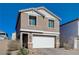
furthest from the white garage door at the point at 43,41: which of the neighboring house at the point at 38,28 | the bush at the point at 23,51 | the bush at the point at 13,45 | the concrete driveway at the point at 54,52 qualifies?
the bush at the point at 13,45

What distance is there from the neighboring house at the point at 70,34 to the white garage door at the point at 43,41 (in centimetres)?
27

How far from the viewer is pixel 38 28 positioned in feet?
42.5

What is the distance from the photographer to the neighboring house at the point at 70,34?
509 inches

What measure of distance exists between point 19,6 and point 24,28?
55 cm

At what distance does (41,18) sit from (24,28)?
1.67 ft

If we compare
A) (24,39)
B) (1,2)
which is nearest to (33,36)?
(24,39)

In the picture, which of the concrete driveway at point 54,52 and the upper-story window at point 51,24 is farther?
the upper-story window at point 51,24

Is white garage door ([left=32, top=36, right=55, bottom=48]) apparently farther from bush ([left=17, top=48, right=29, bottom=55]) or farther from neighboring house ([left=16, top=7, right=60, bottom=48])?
bush ([left=17, top=48, right=29, bottom=55])

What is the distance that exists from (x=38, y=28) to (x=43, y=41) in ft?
1.25

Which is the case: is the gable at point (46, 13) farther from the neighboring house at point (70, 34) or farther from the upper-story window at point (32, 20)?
the neighboring house at point (70, 34)

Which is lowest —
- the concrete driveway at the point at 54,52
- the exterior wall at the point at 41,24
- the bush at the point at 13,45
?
the concrete driveway at the point at 54,52

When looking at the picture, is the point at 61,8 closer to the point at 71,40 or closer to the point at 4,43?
the point at 71,40
